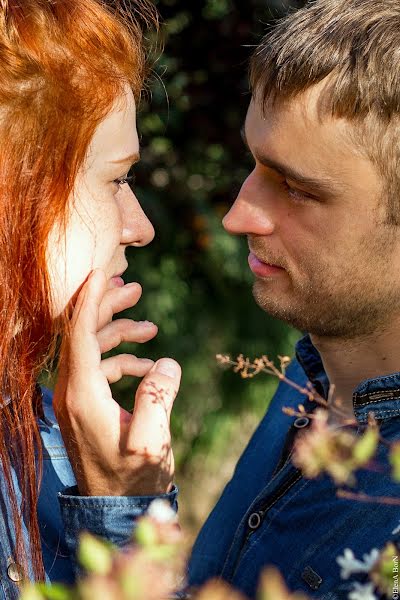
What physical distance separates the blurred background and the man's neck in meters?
1.53

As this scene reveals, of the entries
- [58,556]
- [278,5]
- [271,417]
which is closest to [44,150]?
[58,556]

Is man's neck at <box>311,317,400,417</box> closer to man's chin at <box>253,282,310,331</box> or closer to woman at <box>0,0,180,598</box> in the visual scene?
man's chin at <box>253,282,310,331</box>

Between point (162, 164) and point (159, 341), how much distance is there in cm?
88

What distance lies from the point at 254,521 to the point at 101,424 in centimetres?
53

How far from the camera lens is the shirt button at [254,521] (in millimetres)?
1950

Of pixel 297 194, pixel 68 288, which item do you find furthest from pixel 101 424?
pixel 297 194

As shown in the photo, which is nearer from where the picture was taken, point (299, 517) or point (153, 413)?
point (153, 413)

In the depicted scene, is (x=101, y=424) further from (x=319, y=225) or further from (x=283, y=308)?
(x=319, y=225)

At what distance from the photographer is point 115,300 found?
6.26ft

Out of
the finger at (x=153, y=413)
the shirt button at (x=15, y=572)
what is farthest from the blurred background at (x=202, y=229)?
the shirt button at (x=15, y=572)

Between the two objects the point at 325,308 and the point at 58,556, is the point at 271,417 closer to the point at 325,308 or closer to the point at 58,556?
the point at 325,308

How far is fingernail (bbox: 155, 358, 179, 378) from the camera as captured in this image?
184 centimetres

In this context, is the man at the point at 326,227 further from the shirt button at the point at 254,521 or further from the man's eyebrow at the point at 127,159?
the man's eyebrow at the point at 127,159

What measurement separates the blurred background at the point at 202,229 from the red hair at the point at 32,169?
4.50ft
